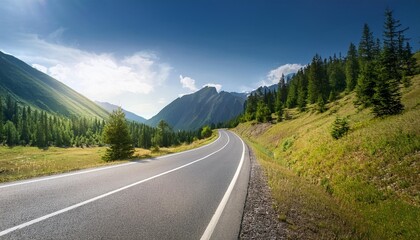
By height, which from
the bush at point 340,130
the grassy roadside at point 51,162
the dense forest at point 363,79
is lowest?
the grassy roadside at point 51,162

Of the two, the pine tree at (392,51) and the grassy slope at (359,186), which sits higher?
the pine tree at (392,51)

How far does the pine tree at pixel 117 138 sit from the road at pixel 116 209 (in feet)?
54.2

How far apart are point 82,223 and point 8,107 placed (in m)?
200

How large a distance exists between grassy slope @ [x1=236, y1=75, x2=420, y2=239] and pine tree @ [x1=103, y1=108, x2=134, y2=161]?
56.6 ft

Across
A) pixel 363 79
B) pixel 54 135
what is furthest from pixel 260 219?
pixel 54 135

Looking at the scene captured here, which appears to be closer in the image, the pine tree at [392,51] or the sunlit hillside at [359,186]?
the sunlit hillside at [359,186]

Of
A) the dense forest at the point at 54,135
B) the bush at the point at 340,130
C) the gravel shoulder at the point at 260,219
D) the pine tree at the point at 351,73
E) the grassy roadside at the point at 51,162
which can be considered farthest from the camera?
the dense forest at the point at 54,135

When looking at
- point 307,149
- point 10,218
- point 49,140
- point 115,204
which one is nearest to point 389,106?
point 307,149

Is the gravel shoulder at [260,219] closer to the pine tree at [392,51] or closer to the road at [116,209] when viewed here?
the road at [116,209]

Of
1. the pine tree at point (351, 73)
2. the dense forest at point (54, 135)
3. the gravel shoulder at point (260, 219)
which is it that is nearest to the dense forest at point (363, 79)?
the pine tree at point (351, 73)

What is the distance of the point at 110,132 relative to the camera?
2495cm

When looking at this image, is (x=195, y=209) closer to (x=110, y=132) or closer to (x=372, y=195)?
(x=372, y=195)

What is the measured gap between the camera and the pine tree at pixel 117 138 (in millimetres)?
24580

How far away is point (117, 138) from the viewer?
25.0m
